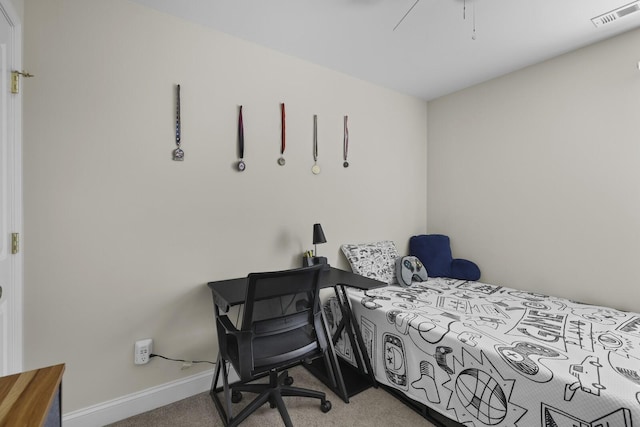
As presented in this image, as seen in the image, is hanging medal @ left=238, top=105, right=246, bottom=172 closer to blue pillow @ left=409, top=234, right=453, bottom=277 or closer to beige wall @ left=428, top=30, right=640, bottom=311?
blue pillow @ left=409, top=234, right=453, bottom=277

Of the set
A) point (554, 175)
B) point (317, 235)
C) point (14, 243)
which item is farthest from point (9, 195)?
point (554, 175)

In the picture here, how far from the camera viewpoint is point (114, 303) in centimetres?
179

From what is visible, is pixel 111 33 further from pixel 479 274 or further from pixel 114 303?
pixel 479 274

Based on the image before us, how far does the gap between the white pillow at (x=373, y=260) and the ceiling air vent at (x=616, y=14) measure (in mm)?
2235

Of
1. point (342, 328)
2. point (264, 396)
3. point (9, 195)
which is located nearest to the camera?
point (9, 195)

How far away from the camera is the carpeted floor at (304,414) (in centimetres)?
178

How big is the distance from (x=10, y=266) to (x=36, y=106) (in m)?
0.84

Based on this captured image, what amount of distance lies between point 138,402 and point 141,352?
31 cm

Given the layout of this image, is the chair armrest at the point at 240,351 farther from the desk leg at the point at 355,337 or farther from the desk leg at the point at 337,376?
the desk leg at the point at 355,337

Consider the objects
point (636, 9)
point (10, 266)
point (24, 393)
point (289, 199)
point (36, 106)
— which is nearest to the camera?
point (24, 393)

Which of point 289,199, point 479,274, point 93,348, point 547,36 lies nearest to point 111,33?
point 289,199

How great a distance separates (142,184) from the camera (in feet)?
6.13

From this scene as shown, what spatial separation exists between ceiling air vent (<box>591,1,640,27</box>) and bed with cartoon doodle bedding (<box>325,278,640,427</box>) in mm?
1974

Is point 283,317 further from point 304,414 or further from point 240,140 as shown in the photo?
point 240,140
